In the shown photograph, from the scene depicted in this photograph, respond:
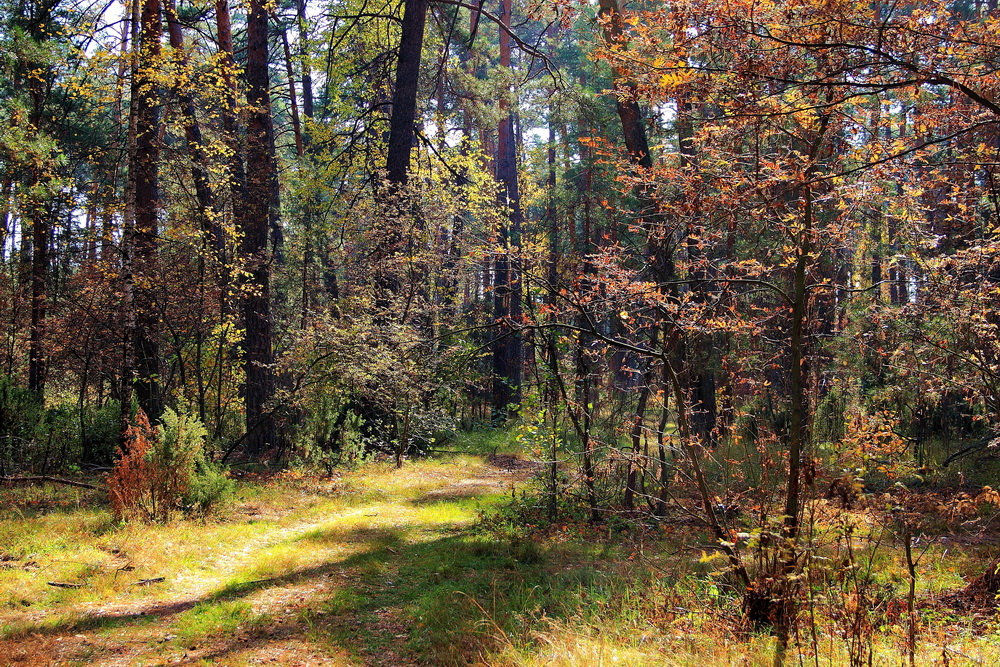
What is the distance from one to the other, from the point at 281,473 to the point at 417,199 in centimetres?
543

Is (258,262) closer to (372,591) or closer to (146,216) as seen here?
(146,216)

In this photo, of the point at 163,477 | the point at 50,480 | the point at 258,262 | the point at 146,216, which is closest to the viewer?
the point at 163,477

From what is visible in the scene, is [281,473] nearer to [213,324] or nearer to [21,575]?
[213,324]

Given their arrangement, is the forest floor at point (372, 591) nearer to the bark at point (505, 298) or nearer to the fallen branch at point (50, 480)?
the fallen branch at point (50, 480)

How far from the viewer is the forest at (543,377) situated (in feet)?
12.2

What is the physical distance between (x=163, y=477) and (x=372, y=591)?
115 inches

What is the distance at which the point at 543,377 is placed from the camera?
858 cm

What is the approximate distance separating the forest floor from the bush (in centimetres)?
26

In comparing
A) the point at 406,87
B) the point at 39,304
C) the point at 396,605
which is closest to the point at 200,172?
the point at 39,304

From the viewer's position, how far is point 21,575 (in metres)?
4.95

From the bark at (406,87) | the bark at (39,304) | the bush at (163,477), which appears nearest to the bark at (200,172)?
the bark at (39,304)

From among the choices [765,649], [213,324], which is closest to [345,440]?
[213,324]

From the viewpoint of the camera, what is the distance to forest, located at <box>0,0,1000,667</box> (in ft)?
12.2

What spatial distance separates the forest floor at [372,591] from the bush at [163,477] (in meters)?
0.26
